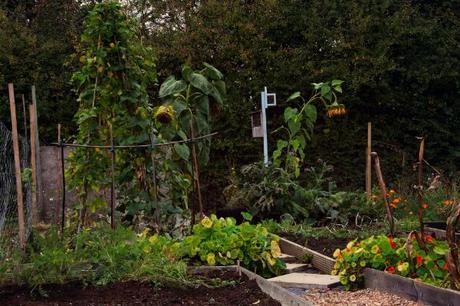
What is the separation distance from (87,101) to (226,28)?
4.72m

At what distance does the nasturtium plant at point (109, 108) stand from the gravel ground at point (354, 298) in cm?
163

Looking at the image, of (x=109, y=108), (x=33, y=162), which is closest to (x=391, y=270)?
(x=109, y=108)

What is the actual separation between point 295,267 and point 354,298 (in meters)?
0.93

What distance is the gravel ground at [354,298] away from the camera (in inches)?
152

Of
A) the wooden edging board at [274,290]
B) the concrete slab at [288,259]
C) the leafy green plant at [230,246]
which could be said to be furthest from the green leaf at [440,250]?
the concrete slab at [288,259]

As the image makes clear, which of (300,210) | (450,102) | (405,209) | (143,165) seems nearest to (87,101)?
(143,165)

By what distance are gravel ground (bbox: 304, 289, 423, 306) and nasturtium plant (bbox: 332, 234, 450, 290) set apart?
4.6 inches

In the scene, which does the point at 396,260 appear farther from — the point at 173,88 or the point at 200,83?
the point at 173,88

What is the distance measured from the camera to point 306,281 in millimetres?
4492

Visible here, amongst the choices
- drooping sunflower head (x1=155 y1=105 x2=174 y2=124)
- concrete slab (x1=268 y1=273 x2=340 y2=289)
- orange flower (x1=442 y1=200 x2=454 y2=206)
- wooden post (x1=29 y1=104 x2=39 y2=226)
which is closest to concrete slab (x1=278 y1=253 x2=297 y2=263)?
concrete slab (x1=268 y1=273 x2=340 y2=289)

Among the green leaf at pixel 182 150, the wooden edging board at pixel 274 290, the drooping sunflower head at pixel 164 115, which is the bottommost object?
the wooden edging board at pixel 274 290

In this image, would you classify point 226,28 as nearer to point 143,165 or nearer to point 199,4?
point 199,4

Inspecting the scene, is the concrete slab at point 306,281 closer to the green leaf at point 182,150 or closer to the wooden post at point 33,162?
the green leaf at point 182,150

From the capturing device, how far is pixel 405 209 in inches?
294
